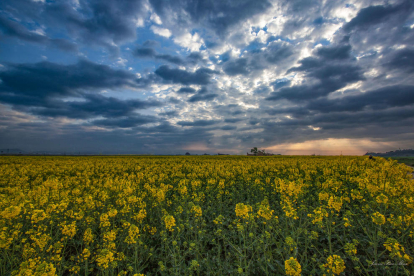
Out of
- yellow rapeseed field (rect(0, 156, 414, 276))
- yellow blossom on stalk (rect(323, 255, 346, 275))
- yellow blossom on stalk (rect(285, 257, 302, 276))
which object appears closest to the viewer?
yellow blossom on stalk (rect(285, 257, 302, 276))

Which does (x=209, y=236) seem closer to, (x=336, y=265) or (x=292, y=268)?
(x=292, y=268)

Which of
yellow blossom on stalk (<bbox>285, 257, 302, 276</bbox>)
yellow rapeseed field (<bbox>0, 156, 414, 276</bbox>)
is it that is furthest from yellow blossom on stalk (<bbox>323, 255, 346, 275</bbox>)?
yellow blossom on stalk (<bbox>285, 257, 302, 276</bbox>)

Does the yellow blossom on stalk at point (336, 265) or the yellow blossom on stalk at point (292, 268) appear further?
the yellow blossom on stalk at point (336, 265)

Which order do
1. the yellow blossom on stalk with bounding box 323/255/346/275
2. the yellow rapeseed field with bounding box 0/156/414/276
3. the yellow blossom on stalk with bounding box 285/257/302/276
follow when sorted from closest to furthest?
the yellow blossom on stalk with bounding box 285/257/302/276 < the yellow blossom on stalk with bounding box 323/255/346/275 < the yellow rapeseed field with bounding box 0/156/414/276

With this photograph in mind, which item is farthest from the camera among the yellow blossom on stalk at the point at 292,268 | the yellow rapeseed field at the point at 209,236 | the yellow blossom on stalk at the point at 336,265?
the yellow rapeseed field at the point at 209,236

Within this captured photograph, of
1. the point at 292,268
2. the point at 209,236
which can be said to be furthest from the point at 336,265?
the point at 209,236

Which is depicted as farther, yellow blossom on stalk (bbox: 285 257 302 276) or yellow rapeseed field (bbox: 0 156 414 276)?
yellow rapeseed field (bbox: 0 156 414 276)

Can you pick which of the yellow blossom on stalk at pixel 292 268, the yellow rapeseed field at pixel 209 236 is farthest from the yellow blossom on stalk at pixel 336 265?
the yellow blossom on stalk at pixel 292 268

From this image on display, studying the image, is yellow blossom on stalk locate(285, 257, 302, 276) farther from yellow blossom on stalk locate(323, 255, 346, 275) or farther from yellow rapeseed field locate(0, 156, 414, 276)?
yellow blossom on stalk locate(323, 255, 346, 275)

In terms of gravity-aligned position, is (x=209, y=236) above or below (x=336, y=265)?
below

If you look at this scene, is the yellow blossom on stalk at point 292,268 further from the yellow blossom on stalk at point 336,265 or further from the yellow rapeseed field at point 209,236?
the yellow blossom on stalk at point 336,265

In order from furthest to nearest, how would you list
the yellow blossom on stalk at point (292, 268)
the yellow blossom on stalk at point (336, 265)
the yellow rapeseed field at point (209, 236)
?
the yellow rapeseed field at point (209, 236) → the yellow blossom on stalk at point (336, 265) → the yellow blossom on stalk at point (292, 268)

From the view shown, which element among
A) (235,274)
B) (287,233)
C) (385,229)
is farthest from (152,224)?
(385,229)

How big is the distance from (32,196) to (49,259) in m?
4.97
